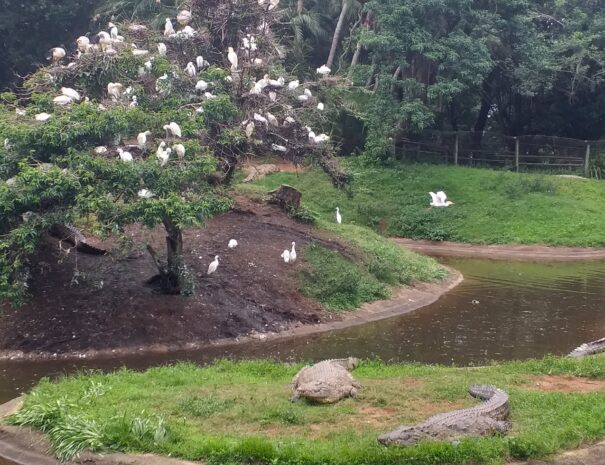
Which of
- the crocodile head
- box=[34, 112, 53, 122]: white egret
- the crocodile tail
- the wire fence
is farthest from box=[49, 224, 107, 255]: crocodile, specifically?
the wire fence

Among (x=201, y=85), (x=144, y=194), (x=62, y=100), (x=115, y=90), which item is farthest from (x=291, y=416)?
(x=201, y=85)

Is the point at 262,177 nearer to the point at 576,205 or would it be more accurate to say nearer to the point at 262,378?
the point at 576,205

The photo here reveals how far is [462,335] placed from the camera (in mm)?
13008

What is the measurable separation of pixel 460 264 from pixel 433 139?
34.5 feet

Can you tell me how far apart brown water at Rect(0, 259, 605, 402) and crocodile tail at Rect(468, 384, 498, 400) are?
331cm

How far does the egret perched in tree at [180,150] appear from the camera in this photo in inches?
477

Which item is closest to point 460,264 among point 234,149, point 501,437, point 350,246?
point 350,246

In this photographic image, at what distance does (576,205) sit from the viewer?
24859 millimetres

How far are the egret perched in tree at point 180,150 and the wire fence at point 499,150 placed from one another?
18350 mm

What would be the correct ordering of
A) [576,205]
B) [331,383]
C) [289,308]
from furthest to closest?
[576,205], [289,308], [331,383]

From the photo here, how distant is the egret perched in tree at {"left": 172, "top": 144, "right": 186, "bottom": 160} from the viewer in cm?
1212

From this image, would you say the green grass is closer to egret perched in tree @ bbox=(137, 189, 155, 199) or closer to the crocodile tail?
the crocodile tail

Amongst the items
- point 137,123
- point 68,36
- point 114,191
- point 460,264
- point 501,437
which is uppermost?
point 68,36

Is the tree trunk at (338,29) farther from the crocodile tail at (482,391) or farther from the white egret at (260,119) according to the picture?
the crocodile tail at (482,391)
